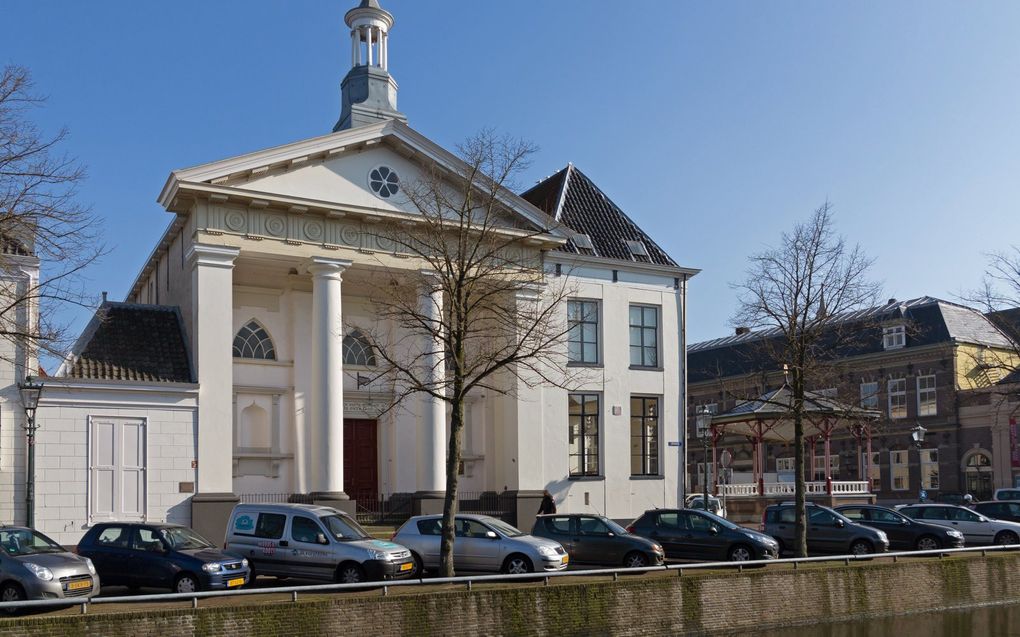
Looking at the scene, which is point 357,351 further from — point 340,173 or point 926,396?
point 926,396

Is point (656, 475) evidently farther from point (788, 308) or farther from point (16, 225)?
point (16, 225)

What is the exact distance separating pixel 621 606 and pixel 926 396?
168 feet

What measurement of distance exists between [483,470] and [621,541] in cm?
1332

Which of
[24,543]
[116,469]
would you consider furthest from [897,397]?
[24,543]

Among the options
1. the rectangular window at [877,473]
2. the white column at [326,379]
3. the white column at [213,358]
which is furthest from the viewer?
the rectangular window at [877,473]

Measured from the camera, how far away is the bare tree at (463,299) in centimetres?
2267

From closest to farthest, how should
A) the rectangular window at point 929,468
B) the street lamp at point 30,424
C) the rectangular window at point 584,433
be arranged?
the street lamp at point 30,424 < the rectangular window at point 584,433 < the rectangular window at point 929,468

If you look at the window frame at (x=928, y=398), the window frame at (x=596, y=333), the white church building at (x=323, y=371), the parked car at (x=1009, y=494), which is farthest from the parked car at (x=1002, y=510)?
the window frame at (x=928, y=398)

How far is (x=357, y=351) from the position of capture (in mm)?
36000

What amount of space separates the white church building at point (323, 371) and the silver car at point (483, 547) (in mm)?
4688

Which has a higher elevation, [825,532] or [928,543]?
[825,532]

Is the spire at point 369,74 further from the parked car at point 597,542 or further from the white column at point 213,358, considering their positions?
the parked car at point 597,542

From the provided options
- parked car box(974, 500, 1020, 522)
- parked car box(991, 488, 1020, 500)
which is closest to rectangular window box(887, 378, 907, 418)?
parked car box(991, 488, 1020, 500)

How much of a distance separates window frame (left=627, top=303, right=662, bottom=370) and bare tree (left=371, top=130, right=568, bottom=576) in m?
3.19
